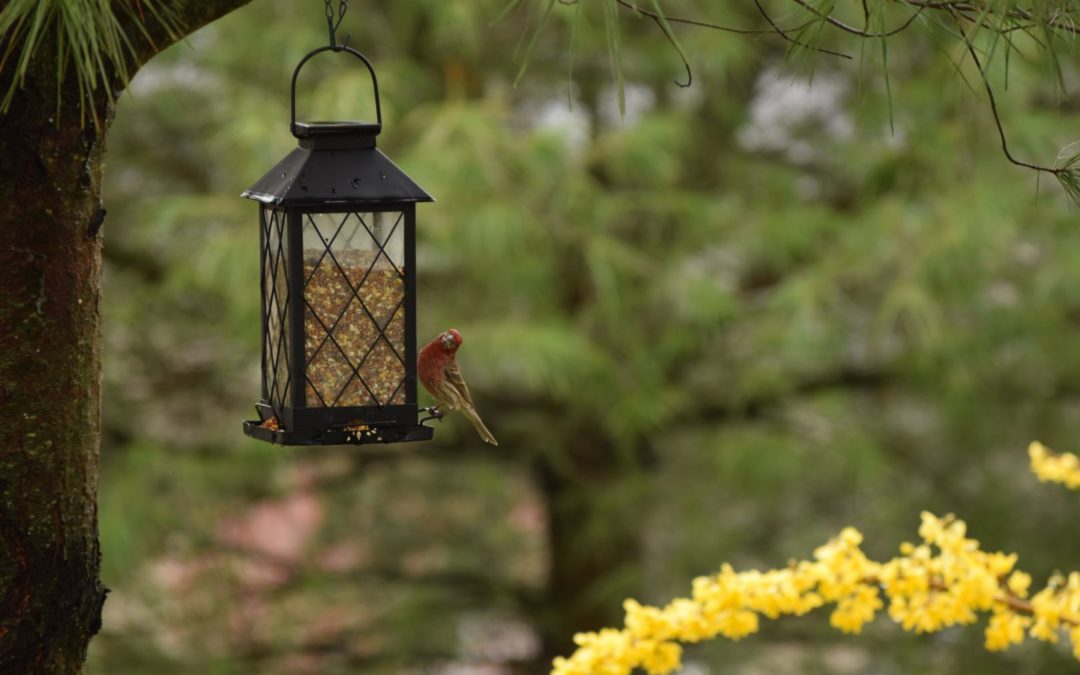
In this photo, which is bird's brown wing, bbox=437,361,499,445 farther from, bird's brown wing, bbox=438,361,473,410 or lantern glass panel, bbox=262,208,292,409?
lantern glass panel, bbox=262,208,292,409

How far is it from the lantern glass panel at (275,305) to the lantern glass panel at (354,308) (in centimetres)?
4

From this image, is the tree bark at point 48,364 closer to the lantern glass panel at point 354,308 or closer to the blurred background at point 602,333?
the lantern glass panel at point 354,308

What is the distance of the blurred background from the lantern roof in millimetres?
2170

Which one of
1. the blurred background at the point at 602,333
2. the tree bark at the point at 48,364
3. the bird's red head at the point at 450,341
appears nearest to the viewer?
Result: the tree bark at the point at 48,364

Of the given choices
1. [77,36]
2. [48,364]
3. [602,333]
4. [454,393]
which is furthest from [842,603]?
[602,333]

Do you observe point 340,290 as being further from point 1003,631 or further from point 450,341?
point 1003,631

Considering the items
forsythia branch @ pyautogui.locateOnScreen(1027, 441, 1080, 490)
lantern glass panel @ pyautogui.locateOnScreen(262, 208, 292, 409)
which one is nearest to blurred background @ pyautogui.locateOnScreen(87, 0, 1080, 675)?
forsythia branch @ pyautogui.locateOnScreen(1027, 441, 1080, 490)

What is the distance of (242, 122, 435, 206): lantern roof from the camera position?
1.72 m

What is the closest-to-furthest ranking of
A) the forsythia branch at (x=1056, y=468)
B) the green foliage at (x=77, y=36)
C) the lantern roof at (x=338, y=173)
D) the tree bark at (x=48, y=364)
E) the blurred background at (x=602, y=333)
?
the green foliage at (x=77, y=36) → the tree bark at (x=48, y=364) → the lantern roof at (x=338, y=173) → the forsythia branch at (x=1056, y=468) → the blurred background at (x=602, y=333)

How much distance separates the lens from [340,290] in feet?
5.99

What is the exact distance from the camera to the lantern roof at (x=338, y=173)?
1725 millimetres

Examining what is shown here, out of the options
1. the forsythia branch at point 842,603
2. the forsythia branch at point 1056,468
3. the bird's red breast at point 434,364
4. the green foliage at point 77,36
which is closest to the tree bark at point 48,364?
the green foliage at point 77,36

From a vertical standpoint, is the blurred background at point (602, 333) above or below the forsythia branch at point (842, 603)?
above

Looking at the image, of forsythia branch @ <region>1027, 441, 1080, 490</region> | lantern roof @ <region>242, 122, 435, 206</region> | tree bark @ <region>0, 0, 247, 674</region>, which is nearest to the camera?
tree bark @ <region>0, 0, 247, 674</region>
